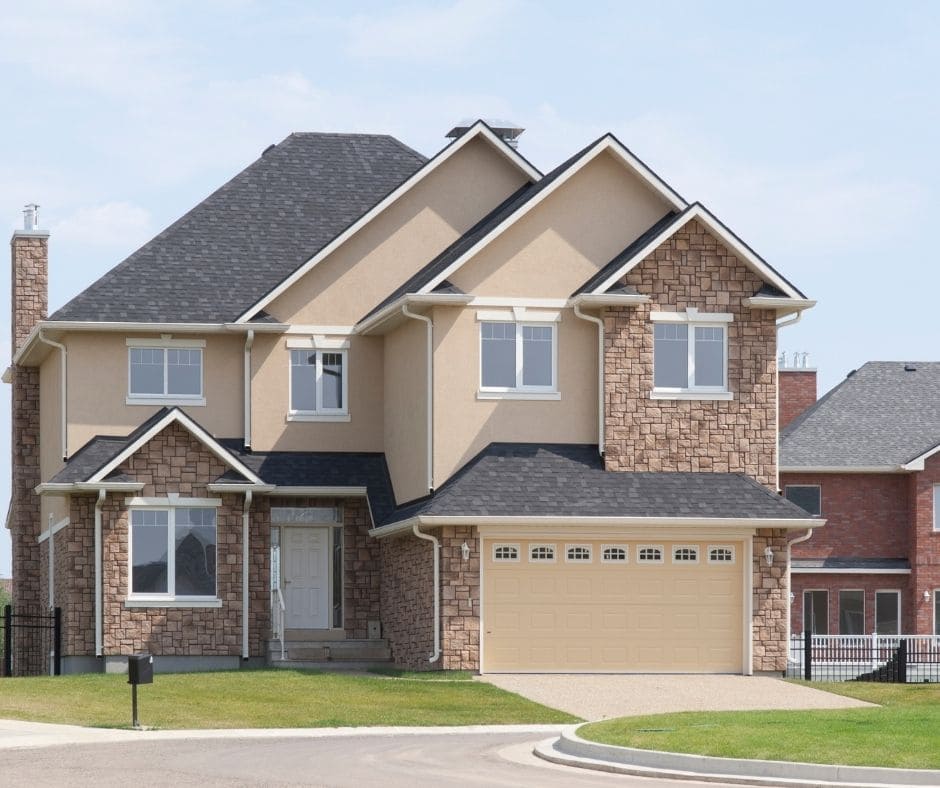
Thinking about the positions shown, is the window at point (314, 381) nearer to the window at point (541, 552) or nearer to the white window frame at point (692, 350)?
the window at point (541, 552)

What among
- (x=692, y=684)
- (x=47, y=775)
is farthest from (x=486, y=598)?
(x=47, y=775)

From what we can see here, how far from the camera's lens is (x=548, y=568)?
3431 cm

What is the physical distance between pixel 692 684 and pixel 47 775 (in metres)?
15.7

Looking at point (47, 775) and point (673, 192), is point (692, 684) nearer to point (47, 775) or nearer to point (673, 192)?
point (673, 192)

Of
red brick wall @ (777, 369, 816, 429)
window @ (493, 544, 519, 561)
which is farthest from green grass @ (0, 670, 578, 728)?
red brick wall @ (777, 369, 816, 429)

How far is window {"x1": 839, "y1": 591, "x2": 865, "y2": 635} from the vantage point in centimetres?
5434

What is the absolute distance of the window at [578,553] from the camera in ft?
113

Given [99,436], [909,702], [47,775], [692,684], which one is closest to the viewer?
[47,775]

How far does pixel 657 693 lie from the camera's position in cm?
3119

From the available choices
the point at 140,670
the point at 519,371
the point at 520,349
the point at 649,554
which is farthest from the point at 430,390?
the point at 140,670

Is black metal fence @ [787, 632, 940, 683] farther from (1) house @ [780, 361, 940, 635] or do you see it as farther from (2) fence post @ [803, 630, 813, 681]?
(1) house @ [780, 361, 940, 635]

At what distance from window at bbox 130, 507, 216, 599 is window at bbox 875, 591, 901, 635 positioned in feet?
81.5

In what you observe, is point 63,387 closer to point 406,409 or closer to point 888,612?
point 406,409

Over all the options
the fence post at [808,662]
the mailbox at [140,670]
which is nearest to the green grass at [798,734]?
the mailbox at [140,670]
